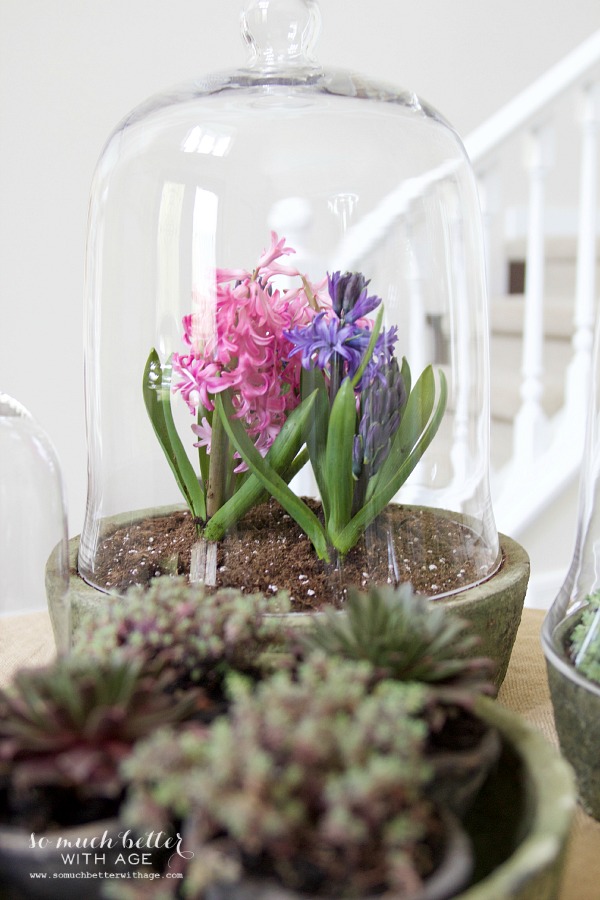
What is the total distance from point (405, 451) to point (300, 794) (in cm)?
A: 37

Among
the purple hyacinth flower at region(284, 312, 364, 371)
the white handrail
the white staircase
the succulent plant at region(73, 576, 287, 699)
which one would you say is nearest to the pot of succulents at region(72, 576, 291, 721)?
the succulent plant at region(73, 576, 287, 699)

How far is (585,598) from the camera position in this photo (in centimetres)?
55

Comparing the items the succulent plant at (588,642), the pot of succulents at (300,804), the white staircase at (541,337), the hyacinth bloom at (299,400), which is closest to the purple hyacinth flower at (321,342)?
the hyacinth bloom at (299,400)

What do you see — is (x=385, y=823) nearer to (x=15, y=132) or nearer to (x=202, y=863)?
(x=202, y=863)

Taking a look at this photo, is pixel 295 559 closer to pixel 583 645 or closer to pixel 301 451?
pixel 301 451

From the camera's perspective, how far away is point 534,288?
5.67 ft

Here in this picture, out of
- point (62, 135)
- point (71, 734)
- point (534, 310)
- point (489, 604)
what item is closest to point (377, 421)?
point (489, 604)

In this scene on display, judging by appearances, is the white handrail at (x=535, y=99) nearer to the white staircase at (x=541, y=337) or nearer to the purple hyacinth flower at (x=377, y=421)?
the white staircase at (x=541, y=337)

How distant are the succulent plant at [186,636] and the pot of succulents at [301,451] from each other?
14 centimetres

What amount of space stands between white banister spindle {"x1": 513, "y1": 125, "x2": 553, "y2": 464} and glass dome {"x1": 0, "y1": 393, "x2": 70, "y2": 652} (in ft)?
4.14

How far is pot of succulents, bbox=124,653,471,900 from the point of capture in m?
0.28

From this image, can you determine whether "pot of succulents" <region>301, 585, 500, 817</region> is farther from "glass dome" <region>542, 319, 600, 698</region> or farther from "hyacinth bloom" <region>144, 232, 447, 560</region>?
"hyacinth bloom" <region>144, 232, 447, 560</region>

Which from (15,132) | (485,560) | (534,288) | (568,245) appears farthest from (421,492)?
(568,245)

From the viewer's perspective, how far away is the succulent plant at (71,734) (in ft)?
1.02
